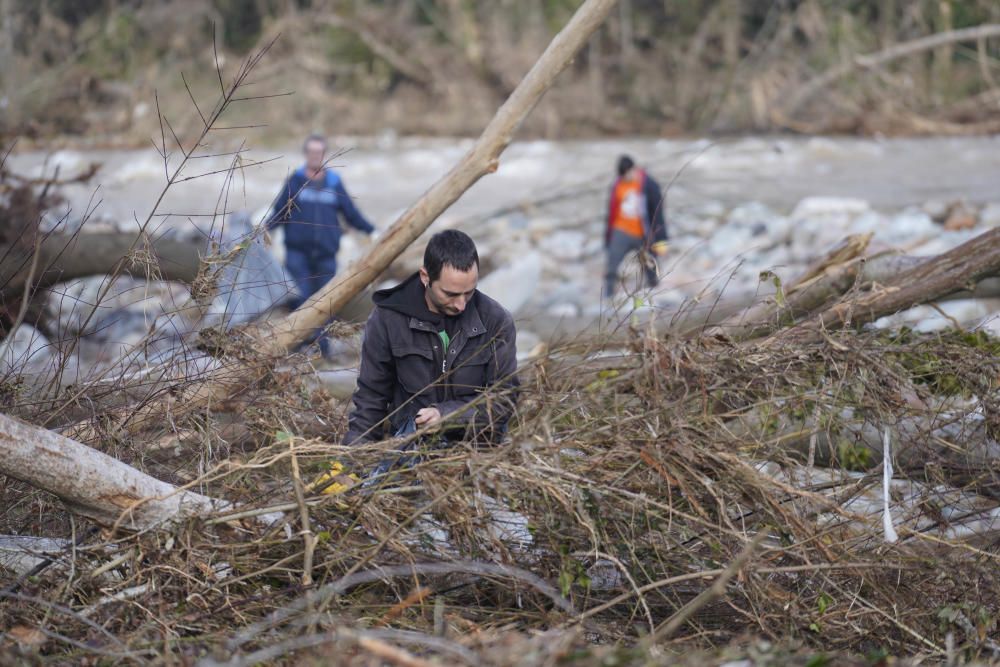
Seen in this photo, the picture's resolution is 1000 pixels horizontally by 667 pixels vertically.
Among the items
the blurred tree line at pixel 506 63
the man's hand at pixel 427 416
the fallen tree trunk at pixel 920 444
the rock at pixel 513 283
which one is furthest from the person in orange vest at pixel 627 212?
the blurred tree line at pixel 506 63

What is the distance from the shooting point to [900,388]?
3.48 meters

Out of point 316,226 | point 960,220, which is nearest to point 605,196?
point 960,220

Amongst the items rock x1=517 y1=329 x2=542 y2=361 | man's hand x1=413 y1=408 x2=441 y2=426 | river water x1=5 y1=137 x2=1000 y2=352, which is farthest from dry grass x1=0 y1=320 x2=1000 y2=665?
rock x1=517 y1=329 x2=542 y2=361

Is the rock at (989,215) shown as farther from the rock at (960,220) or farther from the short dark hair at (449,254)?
the short dark hair at (449,254)

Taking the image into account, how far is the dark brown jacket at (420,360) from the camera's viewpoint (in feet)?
11.4

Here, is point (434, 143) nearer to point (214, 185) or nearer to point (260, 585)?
point (214, 185)

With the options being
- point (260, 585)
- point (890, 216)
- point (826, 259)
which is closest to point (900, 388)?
point (826, 259)

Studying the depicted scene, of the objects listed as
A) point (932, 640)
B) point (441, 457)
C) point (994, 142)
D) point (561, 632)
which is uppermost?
point (441, 457)

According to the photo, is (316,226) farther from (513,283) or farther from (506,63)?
(506,63)

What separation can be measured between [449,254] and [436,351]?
39 cm

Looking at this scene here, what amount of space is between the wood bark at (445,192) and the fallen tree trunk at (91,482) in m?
1.00

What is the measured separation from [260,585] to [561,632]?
98 centimetres

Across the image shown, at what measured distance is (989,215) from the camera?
33.2 feet

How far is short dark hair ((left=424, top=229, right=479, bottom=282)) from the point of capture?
3.27 meters
